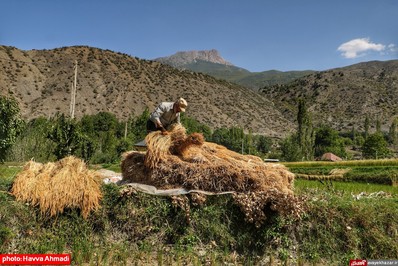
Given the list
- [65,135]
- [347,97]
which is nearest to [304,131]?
[65,135]

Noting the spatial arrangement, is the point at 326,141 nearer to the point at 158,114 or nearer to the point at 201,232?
the point at 158,114

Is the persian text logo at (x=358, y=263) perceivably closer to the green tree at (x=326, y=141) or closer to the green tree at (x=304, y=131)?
the green tree at (x=304, y=131)

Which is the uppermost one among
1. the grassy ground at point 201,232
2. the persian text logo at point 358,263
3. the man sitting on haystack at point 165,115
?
the man sitting on haystack at point 165,115

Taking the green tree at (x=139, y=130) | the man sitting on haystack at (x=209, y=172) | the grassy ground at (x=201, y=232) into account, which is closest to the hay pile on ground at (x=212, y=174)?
the man sitting on haystack at (x=209, y=172)

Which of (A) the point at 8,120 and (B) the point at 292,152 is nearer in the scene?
(A) the point at 8,120

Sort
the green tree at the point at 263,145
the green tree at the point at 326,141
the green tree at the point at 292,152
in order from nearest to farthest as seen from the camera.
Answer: the green tree at the point at 292,152 < the green tree at the point at 263,145 < the green tree at the point at 326,141

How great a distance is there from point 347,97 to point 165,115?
3587 inches

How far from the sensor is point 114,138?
38.8 m

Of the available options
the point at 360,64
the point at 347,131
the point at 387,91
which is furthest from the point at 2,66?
the point at 360,64

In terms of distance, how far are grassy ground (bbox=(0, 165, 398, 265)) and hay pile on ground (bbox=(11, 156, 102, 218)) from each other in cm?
13

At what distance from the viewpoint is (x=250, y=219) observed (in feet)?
16.7

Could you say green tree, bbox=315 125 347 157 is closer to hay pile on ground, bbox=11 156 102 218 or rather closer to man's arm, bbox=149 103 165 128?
man's arm, bbox=149 103 165 128

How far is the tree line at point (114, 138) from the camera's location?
1582 cm

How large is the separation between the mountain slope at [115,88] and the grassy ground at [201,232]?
5119 cm
